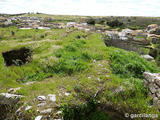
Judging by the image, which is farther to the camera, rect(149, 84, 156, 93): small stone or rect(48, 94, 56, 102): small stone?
rect(149, 84, 156, 93): small stone

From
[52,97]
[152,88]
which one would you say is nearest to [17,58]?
[52,97]

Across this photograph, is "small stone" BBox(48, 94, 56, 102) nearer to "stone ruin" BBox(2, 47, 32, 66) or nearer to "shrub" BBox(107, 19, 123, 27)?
"stone ruin" BBox(2, 47, 32, 66)

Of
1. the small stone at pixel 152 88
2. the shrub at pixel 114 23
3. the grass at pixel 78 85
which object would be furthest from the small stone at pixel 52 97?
the shrub at pixel 114 23

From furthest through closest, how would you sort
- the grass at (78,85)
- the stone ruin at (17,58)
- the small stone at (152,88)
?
the stone ruin at (17,58) < the small stone at (152,88) < the grass at (78,85)

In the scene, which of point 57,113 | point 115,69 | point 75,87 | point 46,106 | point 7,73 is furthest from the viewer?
point 115,69

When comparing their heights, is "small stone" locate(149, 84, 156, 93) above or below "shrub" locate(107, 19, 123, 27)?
below

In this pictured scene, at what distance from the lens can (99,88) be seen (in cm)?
381

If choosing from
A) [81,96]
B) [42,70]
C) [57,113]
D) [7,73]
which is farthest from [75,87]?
[7,73]

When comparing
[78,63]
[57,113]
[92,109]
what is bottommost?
[92,109]

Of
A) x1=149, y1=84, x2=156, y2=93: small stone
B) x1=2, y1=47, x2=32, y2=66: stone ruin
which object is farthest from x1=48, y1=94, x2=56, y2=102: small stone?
x1=2, y1=47, x2=32, y2=66: stone ruin

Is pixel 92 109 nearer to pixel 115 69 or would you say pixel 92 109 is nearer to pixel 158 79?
pixel 158 79

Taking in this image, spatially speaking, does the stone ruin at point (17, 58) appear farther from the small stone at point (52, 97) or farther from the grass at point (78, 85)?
the small stone at point (52, 97)

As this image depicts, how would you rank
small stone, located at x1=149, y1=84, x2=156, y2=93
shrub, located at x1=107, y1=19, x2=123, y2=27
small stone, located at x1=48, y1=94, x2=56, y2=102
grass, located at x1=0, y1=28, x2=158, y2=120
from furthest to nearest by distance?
shrub, located at x1=107, y1=19, x2=123, y2=27 < small stone, located at x1=149, y1=84, x2=156, y2=93 < small stone, located at x1=48, y1=94, x2=56, y2=102 < grass, located at x1=0, y1=28, x2=158, y2=120

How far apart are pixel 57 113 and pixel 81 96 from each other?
100 centimetres
